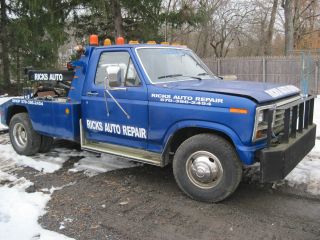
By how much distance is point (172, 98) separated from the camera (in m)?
4.92

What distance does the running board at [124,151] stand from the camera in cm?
522

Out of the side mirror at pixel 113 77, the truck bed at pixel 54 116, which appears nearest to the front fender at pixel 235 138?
the side mirror at pixel 113 77

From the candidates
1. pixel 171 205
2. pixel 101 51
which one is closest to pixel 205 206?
pixel 171 205

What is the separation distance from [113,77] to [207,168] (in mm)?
1796

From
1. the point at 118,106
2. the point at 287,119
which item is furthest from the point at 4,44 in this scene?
the point at 287,119

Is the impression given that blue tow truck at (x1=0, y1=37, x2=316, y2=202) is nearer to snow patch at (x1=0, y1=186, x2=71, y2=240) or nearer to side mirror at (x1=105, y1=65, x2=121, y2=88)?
side mirror at (x1=105, y1=65, x2=121, y2=88)

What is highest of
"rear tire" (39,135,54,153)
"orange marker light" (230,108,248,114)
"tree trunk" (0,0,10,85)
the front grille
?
"tree trunk" (0,0,10,85)

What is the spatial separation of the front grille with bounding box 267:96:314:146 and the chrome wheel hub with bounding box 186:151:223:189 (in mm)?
713

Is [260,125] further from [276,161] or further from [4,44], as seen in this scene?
[4,44]

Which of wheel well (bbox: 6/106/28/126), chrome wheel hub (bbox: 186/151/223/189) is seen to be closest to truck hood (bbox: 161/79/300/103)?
chrome wheel hub (bbox: 186/151/223/189)

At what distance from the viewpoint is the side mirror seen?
17.1ft

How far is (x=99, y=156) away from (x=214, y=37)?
3551 centimetres

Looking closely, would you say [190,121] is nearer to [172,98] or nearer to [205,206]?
[172,98]

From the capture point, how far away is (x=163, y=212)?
463cm
